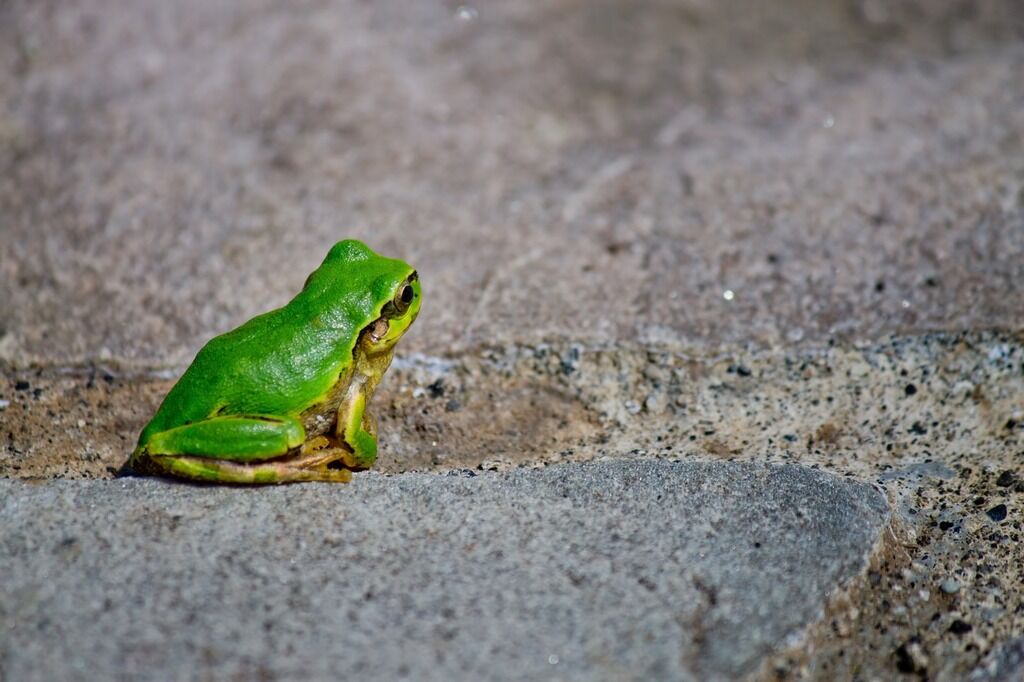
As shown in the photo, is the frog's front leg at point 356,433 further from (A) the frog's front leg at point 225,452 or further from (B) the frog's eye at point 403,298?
(B) the frog's eye at point 403,298

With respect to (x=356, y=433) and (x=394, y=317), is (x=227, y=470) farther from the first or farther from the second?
(x=394, y=317)

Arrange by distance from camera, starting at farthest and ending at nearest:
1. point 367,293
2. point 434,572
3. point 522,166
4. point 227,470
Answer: point 522,166 → point 367,293 → point 227,470 → point 434,572

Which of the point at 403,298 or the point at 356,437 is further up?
the point at 403,298

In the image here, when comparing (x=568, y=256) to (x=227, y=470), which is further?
(x=568, y=256)

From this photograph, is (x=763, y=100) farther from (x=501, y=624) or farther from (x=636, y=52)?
(x=501, y=624)

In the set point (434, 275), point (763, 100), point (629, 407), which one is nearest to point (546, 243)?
point (434, 275)

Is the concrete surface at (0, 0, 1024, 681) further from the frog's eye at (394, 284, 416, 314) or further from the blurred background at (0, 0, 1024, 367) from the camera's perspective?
the frog's eye at (394, 284, 416, 314)

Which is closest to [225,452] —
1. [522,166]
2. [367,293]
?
[367,293]
